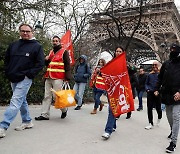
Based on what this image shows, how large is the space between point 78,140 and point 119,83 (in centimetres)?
119

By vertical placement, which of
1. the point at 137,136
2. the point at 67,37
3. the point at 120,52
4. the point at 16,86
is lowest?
the point at 137,136

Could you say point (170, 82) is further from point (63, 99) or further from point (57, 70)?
point (57, 70)

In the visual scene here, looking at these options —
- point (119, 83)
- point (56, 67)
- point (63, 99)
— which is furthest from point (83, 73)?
point (119, 83)

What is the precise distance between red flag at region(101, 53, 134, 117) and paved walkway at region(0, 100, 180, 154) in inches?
25.0

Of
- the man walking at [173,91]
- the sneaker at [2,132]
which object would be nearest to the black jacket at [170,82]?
the man walking at [173,91]

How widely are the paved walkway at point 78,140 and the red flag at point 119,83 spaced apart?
63 centimetres

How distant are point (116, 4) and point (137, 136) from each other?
1050cm

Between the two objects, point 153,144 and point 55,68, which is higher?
point 55,68

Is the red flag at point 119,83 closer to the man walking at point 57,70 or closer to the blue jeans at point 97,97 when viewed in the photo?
the man walking at point 57,70

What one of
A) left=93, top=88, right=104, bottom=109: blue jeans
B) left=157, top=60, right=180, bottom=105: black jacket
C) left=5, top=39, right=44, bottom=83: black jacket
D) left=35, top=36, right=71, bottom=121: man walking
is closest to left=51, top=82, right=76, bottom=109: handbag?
left=35, top=36, right=71, bottom=121: man walking

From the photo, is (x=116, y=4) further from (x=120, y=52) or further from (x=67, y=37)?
(x=120, y=52)

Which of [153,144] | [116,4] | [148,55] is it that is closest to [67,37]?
[153,144]

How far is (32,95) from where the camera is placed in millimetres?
8484

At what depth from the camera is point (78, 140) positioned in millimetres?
4285
